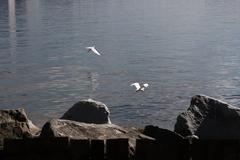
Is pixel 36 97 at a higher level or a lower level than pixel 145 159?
lower

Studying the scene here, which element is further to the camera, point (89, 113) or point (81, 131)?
point (89, 113)

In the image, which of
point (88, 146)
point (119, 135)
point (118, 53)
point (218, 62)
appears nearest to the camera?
point (88, 146)

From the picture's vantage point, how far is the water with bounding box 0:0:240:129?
17281 mm

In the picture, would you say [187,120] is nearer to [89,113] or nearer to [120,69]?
[89,113]

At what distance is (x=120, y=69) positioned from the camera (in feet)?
76.4

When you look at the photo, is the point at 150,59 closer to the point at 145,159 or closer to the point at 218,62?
the point at 218,62

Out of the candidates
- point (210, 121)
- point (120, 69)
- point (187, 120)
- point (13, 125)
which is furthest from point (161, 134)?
point (120, 69)

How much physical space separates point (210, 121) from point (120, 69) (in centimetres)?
1245

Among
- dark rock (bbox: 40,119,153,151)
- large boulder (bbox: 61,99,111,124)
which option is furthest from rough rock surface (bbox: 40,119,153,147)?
large boulder (bbox: 61,99,111,124)

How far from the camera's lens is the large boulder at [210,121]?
35.4 ft

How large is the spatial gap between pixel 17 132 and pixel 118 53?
1938cm

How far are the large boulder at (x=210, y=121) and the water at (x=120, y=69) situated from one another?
360cm

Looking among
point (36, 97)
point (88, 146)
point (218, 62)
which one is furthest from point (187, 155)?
point (218, 62)

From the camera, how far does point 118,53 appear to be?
28234 millimetres
